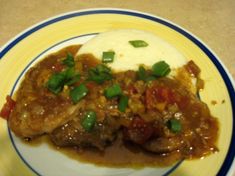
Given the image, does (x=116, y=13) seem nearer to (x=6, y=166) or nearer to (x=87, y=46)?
(x=87, y=46)

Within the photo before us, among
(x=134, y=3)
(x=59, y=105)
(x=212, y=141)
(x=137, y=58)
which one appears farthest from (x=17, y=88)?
(x=134, y=3)

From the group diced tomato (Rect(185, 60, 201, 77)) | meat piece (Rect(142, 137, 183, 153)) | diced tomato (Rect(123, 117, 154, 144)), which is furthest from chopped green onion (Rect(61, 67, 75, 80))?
diced tomato (Rect(185, 60, 201, 77))

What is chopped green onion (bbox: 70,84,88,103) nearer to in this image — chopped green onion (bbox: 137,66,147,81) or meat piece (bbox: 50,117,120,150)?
meat piece (bbox: 50,117,120,150)

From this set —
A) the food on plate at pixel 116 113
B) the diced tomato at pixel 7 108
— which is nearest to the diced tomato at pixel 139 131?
the food on plate at pixel 116 113

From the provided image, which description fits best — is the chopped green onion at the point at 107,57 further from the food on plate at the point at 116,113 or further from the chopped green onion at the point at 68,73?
the chopped green onion at the point at 68,73

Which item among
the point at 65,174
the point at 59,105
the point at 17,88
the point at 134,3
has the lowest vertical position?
the point at 65,174

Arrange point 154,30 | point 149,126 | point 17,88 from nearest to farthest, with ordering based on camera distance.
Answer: point 149,126, point 17,88, point 154,30
